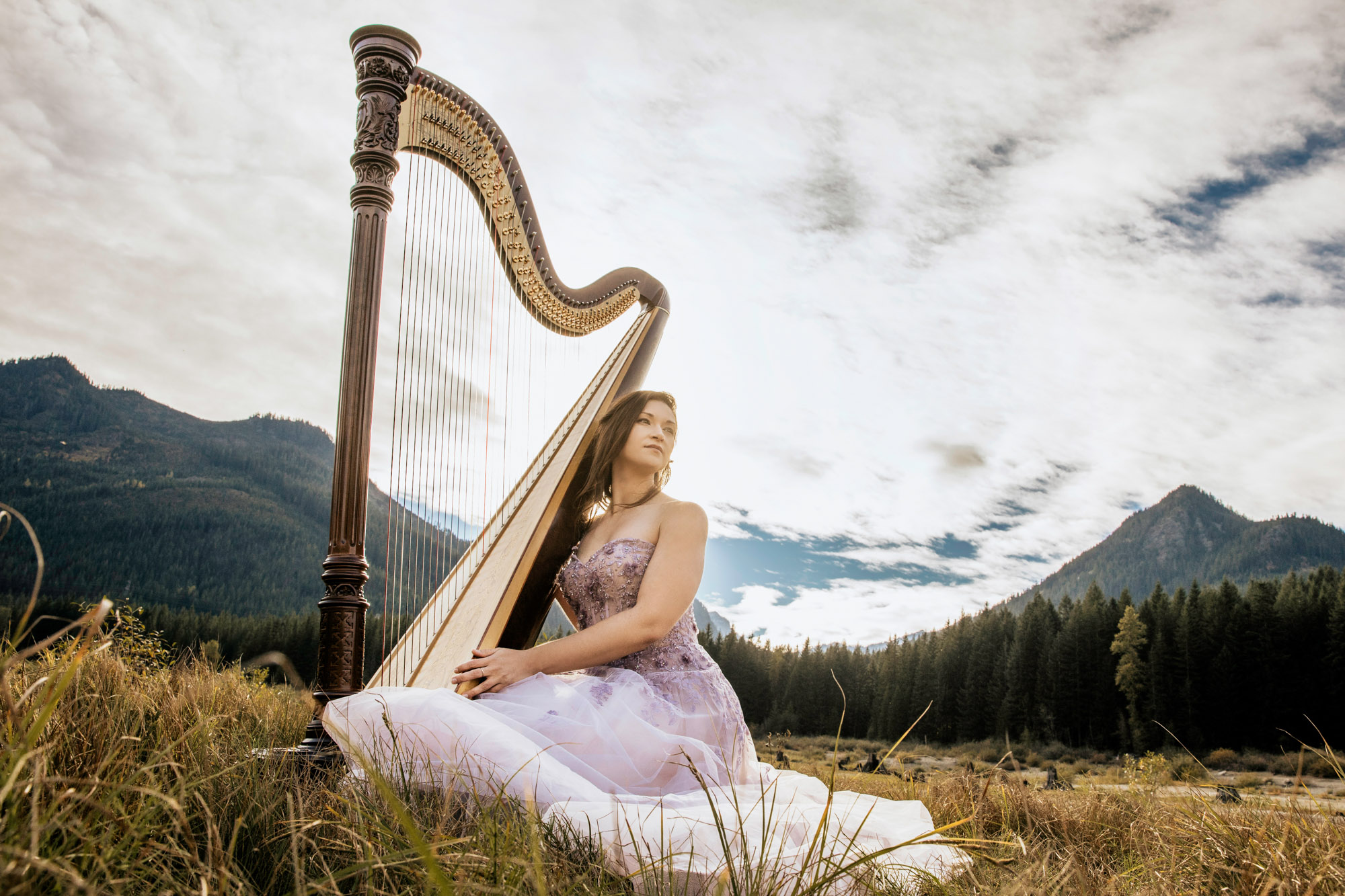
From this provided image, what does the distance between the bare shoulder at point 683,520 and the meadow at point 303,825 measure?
1.10m

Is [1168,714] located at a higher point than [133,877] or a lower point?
lower

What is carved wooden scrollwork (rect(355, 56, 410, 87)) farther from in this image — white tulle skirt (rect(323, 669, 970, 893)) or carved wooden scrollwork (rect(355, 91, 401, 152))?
white tulle skirt (rect(323, 669, 970, 893))

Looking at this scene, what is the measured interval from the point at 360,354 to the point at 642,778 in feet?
5.38

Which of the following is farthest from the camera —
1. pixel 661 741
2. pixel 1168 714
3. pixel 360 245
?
pixel 1168 714

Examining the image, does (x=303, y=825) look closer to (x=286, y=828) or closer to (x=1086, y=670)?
(x=286, y=828)

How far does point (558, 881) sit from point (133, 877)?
546mm

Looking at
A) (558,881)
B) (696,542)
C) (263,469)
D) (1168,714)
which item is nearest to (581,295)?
(696,542)

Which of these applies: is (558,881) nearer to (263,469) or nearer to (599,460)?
(599,460)


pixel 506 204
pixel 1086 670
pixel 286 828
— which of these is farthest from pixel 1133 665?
pixel 286 828

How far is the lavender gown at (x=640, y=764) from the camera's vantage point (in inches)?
52.4

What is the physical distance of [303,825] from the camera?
1.08 metres

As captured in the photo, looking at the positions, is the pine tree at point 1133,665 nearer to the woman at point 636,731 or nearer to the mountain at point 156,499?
the mountain at point 156,499

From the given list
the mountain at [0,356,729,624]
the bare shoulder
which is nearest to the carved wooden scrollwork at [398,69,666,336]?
the bare shoulder

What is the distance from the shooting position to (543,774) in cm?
160
